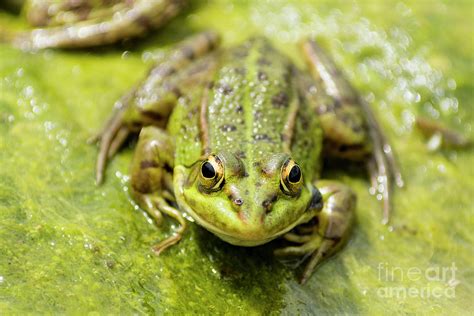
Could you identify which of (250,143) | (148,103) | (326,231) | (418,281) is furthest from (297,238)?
(148,103)

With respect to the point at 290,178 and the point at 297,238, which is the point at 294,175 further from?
the point at 297,238

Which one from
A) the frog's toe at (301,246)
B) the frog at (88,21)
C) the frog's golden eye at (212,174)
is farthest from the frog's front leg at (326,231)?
the frog at (88,21)

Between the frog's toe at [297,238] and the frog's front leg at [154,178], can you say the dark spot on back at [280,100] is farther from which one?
the frog's toe at [297,238]

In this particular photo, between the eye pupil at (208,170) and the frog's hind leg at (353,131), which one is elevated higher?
the eye pupil at (208,170)

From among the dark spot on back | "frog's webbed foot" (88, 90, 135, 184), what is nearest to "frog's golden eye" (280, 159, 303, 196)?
the dark spot on back

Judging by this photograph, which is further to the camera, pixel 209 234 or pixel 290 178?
pixel 209 234

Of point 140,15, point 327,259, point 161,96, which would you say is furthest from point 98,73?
point 327,259
